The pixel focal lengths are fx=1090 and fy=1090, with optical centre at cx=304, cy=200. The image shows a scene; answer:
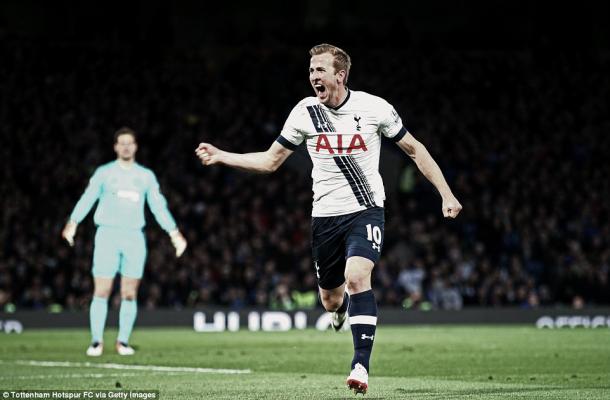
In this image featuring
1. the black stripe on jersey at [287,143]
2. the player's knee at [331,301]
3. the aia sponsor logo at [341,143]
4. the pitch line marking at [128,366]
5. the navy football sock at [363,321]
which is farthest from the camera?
the pitch line marking at [128,366]

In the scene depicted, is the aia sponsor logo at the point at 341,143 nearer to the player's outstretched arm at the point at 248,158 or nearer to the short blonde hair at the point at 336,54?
the player's outstretched arm at the point at 248,158

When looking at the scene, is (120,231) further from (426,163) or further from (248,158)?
(426,163)

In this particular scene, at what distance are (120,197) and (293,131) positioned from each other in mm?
5169

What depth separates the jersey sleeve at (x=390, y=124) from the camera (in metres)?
8.74

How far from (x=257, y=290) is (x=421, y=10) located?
49.2 feet

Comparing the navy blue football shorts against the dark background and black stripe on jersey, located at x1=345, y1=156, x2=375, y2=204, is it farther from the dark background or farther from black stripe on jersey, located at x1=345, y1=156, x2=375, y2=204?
the dark background

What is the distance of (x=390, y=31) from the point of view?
3478 centimetres

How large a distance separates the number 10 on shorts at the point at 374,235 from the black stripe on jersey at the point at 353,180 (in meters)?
0.22

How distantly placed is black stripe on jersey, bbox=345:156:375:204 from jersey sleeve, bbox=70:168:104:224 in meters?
5.63

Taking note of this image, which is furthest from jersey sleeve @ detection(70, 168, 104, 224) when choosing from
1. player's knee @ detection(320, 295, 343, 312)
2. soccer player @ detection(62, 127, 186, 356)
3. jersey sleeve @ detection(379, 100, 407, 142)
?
jersey sleeve @ detection(379, 100, 407, 142)

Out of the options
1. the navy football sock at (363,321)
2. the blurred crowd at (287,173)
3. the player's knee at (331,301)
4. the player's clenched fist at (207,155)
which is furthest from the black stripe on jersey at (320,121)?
Answer: the blurred crowd at (287,173)

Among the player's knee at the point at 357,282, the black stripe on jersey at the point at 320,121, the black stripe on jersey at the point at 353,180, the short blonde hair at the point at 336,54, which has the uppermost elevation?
the short blonde hair at the point at 336,54

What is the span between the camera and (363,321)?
27.1 ft

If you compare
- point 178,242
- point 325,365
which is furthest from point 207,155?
point 178,242
